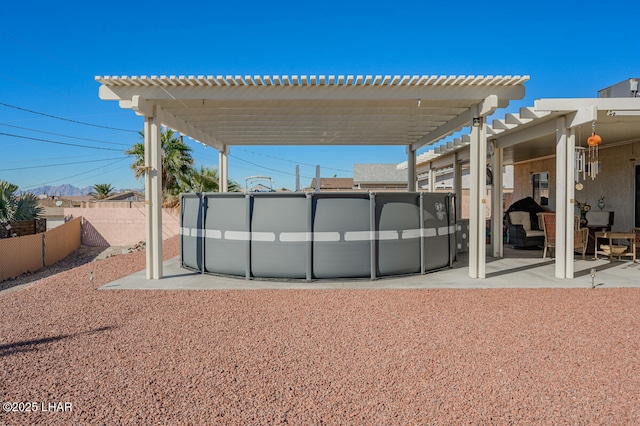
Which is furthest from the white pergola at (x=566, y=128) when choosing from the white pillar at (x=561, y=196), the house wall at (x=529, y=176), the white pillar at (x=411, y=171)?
the house wall at (x=529, y=176)

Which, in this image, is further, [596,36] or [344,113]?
[596,36]

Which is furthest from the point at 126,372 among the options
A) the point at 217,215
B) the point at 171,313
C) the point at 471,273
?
the point at 471,273

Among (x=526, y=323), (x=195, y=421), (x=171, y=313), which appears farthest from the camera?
(x=171, y=313)

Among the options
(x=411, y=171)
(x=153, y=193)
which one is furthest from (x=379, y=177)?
(x=153, y=193)

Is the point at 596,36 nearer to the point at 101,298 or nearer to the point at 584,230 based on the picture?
the point at 584,230

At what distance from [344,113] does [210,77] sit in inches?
120

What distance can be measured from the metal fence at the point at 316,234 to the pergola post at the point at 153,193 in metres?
0.81

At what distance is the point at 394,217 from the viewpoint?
6785 mm

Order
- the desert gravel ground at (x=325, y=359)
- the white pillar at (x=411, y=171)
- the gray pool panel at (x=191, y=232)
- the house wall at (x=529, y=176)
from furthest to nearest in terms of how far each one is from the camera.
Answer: the house wall at (x=529, y=176) → the white pillar at (x=411, y=171) → the gray pool panel at (x=191, y=232) → the desert gravel ground at (x=325, y=359)

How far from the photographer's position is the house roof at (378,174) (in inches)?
1009

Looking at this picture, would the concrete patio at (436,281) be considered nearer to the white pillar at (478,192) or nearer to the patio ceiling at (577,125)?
the white pillar at (478,192)

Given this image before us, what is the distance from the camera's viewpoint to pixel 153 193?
265 inches

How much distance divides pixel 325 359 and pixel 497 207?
25.6ft

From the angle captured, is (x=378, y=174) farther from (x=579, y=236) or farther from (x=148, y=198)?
(x=148, y=198)
